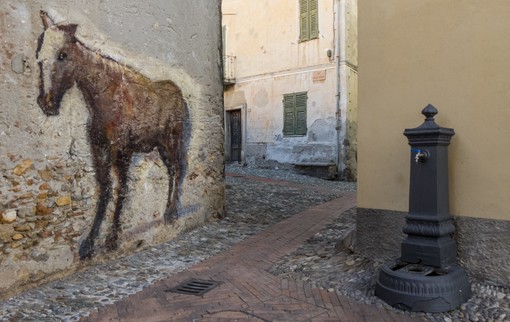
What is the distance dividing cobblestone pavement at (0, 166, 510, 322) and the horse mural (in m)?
0.45

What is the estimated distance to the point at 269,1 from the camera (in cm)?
1488

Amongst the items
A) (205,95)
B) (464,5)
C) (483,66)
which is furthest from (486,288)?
(205,95)

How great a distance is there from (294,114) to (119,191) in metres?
9.81

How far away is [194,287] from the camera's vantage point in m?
3.90

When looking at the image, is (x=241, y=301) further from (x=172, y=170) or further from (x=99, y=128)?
(x=172, y=170)

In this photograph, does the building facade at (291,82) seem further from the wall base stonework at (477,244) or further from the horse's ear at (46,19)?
the horse's ear at (46,19)

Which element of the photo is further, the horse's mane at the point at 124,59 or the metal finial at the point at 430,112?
the horse's mane at the point at 124,59

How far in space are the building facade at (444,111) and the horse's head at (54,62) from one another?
9.29ft

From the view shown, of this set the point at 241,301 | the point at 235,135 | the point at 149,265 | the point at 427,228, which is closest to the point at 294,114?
the point at 235,135

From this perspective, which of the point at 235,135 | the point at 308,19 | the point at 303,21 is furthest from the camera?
the point at 235,135

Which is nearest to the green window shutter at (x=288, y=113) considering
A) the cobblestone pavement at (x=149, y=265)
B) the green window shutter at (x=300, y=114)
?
the green window shutter at (x=300, y=114)

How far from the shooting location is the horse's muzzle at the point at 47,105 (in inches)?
158

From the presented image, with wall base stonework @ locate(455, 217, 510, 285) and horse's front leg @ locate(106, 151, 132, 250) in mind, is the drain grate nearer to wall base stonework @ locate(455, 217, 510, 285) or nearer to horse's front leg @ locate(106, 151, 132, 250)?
horse's front leg @ locate(106, 151, 132, 250)

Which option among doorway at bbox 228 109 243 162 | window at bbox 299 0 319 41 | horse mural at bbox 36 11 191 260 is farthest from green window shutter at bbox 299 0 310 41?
horse mural at bbox 36 11 191 260
